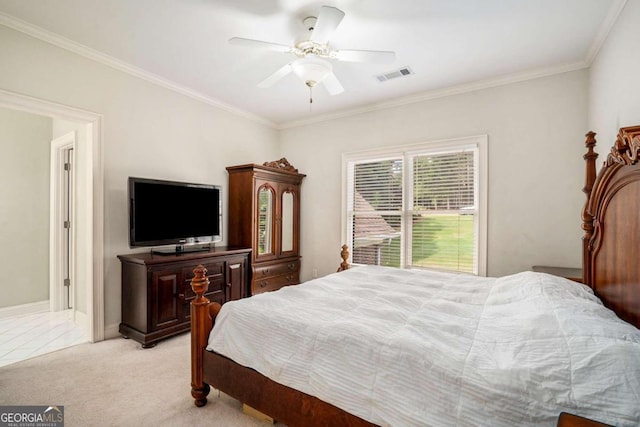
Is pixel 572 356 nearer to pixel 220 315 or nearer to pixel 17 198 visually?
pixel 220 315

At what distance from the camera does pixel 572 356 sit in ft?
3.42

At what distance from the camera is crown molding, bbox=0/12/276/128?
2455mm

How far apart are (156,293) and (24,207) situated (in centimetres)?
264

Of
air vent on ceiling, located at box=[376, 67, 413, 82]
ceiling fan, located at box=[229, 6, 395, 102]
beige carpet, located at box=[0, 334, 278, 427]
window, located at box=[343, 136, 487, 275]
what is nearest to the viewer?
beige carpet, located at box=[0, 334, 278, 427]

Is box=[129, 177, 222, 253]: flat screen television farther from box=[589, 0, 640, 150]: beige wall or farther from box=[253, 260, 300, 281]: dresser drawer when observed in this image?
box=[589, 0, 640, 150]: beige wall

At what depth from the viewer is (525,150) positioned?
3.28 metres

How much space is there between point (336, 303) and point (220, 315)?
74cm

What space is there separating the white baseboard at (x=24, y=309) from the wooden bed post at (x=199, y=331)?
351cm

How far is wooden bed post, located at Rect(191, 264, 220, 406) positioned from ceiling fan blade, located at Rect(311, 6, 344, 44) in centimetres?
179

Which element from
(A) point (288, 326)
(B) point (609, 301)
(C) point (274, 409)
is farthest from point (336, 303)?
(B) point (609, 301)

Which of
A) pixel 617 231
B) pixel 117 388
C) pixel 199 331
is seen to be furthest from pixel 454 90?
pixel 117 388

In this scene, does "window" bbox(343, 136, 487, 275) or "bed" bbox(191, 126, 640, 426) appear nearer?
"bed" bbox(191, 126, 640, 426)

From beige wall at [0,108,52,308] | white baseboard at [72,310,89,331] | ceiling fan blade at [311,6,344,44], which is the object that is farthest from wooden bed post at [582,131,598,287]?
beige wall at [0,108,52,308]

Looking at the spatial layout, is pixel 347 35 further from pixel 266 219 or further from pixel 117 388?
pixel 117 388
